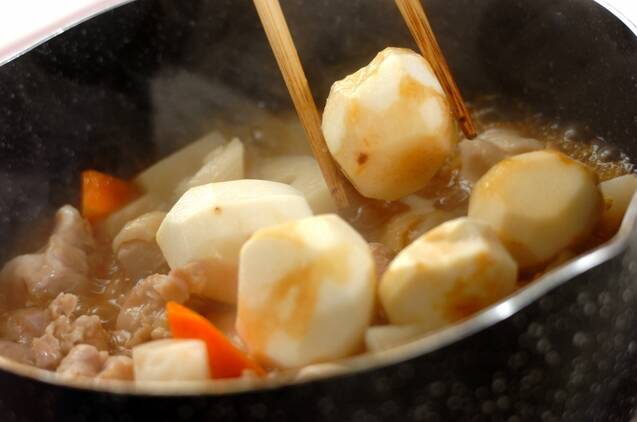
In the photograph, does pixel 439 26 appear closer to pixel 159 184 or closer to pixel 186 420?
pixel 159 184

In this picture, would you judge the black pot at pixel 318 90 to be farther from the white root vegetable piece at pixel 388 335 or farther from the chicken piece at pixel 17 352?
the chicken piece at pixel 17 352

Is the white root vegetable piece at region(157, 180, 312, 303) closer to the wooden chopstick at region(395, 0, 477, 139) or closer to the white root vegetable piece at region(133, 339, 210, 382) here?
the white root vegetable piece at region(133, 339, 210, 382)

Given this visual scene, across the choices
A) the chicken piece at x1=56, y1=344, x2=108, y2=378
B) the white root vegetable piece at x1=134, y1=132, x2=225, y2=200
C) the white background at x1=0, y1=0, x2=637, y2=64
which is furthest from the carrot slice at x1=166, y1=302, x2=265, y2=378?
the white background at x1=0, y1=0, x2=637, y2=64

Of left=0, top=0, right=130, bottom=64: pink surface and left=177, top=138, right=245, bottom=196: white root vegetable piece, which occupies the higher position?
left=0, top=0, right=130, bottom=64: pink surface

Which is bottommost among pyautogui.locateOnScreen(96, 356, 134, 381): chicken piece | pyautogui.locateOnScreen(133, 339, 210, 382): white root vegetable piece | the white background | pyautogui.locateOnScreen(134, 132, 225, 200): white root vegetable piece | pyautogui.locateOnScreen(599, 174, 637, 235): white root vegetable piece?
pyautogui.locateOnScreen(599, 174, 637, 235): white root vegetable piece

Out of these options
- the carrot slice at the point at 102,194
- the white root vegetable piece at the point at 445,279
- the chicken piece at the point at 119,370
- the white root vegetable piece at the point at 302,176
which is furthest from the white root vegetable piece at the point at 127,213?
the white root vegetable piece at the point at 445,279

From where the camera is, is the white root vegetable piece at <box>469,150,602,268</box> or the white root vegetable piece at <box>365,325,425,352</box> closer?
the white root vegetable piece at <box>365,325,425,352</box>

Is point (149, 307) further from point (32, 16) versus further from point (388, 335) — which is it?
point (32, 16)
